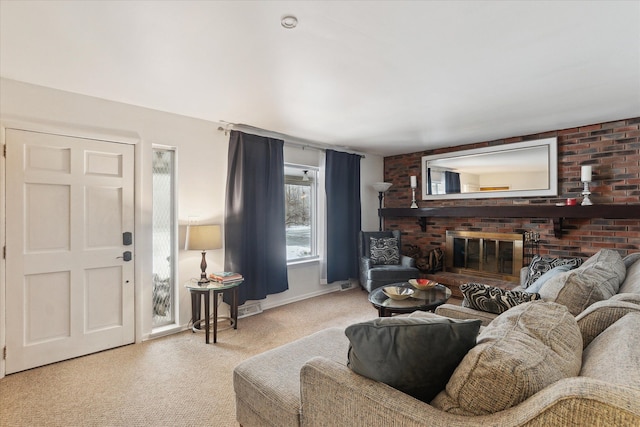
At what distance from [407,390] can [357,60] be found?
198cm

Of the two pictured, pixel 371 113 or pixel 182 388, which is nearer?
pixel 182 388

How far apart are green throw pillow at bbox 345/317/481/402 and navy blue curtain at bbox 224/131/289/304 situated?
285 cm

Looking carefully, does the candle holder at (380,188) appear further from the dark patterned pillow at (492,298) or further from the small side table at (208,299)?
the dark patterned pillow at (492,298)

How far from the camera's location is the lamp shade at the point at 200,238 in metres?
3.19

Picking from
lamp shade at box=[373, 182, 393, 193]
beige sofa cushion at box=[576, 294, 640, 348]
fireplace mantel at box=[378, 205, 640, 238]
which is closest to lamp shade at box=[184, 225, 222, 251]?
beige sofa cushion at box=[576, 294, 640, 348]

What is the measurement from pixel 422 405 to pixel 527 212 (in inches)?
154

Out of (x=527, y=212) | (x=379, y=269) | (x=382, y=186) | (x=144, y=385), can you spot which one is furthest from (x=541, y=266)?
(x=144, y=385)

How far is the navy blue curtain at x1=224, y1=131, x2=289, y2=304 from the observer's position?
3.76 meters

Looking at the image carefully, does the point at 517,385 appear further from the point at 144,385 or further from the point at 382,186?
the point at 382,186

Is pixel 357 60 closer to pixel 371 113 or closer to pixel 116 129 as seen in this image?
pixel 371 113

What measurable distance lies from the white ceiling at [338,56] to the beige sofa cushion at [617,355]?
1531mm

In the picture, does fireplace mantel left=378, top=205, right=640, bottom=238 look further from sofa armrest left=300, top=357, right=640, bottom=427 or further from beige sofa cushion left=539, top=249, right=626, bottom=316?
sofa armrest left=300, top=357, right=640, bottom=427

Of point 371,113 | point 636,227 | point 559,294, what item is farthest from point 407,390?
point 636,227

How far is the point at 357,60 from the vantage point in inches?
88.0
